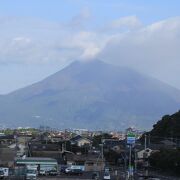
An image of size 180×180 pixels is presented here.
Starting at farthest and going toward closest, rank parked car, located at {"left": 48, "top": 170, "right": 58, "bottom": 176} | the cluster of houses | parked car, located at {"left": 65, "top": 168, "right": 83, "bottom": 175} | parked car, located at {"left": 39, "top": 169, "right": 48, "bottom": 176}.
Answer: the cluster of houses, parked car, located at {"left": 65, "top": 168, "right": 83, "bottom": 175}, parked car, located at {"left": 39, "top": 169, "right": 48, "bottom": 176}, parked car, located at {"left": 48, "top": 170, "right": 58, "bottom": 176}

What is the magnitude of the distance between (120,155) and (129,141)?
37.4m

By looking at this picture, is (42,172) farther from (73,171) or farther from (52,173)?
(73,171)

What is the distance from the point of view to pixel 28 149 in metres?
107

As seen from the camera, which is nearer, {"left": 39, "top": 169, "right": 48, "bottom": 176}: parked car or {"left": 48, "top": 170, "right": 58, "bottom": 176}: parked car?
{"left": 48, "top": 170, "right": 58, "bottom": 176}: parked car

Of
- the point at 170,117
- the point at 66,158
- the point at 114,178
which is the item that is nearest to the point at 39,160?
the point at 66,158

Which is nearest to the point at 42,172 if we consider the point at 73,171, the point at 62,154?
the point at 73,171

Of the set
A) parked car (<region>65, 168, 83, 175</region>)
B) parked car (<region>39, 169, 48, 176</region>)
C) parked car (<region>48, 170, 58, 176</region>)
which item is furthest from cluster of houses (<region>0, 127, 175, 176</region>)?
parked car (<region>48, 170, 58, 176</region>)

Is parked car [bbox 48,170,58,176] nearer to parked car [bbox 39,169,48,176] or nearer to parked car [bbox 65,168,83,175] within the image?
parked car [bbox 39,169,48,176]

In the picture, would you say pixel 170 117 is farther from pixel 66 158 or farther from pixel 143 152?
pixel 66 158

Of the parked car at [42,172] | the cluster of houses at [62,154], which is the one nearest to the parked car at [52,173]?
the parked car at [42,172]

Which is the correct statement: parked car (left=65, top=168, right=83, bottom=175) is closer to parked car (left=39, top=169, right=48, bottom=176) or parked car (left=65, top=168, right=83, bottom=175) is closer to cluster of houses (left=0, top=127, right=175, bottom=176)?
parked car (left=39, top=169, right=48, bottom=176)

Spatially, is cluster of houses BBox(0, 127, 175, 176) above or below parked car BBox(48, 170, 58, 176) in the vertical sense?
above

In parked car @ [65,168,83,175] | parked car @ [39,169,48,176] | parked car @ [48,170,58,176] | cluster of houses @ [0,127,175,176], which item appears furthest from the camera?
cluster of houses @ [0,127,175,176]

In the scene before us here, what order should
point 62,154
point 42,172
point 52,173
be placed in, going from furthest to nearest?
point 62,154
point 42,172
point 52,173
